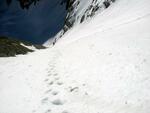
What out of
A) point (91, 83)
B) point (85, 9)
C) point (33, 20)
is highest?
point (91, 83)

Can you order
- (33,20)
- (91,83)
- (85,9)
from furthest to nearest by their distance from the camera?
(33,20) < (85,9) < (91,83)

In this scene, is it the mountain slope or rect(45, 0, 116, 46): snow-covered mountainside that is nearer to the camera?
rect(45, 0, 116, 46): snow-covered mountainside

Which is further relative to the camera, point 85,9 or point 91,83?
point 85,9

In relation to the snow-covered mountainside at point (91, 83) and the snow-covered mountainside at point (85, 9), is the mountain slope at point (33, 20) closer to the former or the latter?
the snow-covered mountainside at point (85, 9)

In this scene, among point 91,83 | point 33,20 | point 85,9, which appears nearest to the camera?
point 91,83

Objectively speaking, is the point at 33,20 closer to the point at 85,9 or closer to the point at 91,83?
the point at 85,9

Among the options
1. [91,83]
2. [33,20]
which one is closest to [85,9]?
[91,83]

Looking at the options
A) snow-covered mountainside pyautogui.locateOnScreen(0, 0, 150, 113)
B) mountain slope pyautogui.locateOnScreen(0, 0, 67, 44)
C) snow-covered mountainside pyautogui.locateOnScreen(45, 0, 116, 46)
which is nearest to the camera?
snow-covered mountainside pyautogui.locateOnScreen(0, 0, 150, 113)

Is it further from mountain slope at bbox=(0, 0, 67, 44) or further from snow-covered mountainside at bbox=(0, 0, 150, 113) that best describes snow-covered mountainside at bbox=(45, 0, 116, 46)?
snow-covered mountainside at bbox=(0, 0, 150, 113)

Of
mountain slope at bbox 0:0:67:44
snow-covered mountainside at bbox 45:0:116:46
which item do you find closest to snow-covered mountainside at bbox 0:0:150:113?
snow-covered mountainside at bbox 45:0:116:46

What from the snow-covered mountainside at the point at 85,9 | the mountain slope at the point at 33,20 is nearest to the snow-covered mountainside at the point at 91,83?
the snow-covered mountainside at the point at 85,9

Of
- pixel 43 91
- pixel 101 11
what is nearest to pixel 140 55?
pixel 43 91

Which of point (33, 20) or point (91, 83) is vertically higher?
point (91, 83)

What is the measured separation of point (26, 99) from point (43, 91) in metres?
0.87
